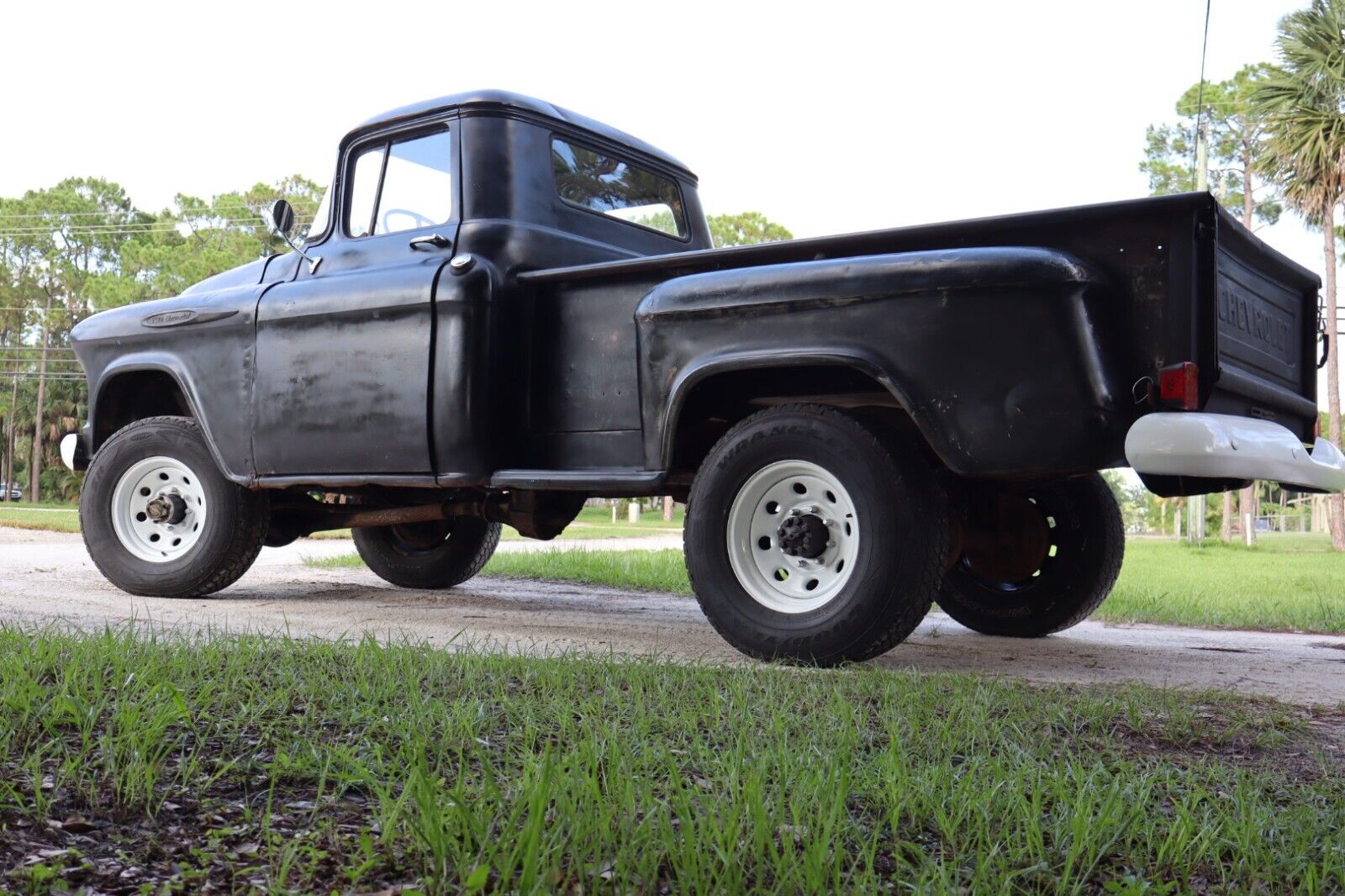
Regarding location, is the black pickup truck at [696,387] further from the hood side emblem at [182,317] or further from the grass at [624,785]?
the grass at [624,785]

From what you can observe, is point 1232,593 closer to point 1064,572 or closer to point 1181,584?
point 1181,584

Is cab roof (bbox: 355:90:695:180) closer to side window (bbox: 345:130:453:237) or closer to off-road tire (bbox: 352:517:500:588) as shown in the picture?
side window (bbox: 345:130:453:237)

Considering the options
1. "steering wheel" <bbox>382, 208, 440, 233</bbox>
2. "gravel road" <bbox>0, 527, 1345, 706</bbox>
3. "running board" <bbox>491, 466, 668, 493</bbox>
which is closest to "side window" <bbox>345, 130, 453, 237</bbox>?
"steering wheel" <bbox>382, 208, 440, 233</bbox>

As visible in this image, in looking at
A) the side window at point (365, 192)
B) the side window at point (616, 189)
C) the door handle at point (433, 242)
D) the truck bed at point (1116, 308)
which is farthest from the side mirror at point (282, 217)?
the truck bed at point (1116, 308)

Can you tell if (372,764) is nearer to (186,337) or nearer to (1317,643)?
(186,337)

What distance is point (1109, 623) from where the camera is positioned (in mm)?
7238

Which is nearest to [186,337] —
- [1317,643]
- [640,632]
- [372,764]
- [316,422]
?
[316,422]

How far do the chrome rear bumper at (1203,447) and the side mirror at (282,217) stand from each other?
438 centimetres

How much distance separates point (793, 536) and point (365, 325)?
2.52m

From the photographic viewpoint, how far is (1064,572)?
5.70m

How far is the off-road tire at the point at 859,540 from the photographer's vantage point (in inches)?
168

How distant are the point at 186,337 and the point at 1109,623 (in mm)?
5608

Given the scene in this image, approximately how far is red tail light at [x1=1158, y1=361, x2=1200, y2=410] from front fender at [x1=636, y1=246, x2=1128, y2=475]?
6.1 inches

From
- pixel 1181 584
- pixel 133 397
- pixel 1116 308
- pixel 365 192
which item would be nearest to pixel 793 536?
pixel 1116 308
